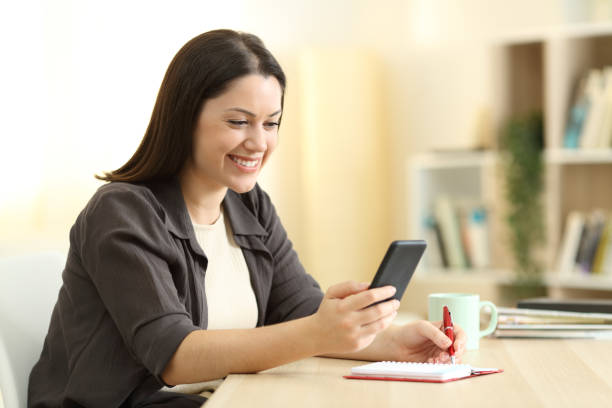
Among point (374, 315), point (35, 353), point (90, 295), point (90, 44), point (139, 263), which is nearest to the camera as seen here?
point (374, 315)

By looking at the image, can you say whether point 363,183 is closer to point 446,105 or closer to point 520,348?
point 446,105

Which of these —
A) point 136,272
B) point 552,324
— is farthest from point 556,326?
point 136,272

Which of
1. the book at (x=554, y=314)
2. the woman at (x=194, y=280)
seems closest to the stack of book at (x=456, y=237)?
the book at (x=554, y=314)

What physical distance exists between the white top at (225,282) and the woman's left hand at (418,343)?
306 millimetres

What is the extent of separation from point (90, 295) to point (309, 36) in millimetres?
3681

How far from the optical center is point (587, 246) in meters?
3.73

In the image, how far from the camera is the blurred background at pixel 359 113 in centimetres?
382

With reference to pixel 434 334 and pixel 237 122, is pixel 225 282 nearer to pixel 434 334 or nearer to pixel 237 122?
pixel 237 122

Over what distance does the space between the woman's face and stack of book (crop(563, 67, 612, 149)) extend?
98.5 inches

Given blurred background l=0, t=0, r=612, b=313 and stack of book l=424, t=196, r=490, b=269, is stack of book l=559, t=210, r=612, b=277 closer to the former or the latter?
blurred background l=0, t=0, r=612, b=313

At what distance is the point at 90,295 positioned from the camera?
1386 millimetres

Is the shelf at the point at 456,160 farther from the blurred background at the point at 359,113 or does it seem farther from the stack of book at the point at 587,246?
the stack of book at the point at 587,246

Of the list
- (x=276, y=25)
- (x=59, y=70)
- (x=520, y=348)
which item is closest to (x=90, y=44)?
(x=59, y=70)

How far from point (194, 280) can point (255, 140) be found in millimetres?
271
